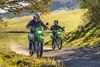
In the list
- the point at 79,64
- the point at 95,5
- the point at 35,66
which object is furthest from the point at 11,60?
the point at 95,5

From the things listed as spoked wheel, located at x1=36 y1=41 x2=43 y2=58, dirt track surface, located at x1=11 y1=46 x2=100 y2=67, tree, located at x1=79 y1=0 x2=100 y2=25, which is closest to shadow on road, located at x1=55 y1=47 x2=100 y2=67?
dirt track surface, located at x1=11 y1=46 x2=100 y2=67

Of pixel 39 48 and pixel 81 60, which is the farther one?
pixel 39 48

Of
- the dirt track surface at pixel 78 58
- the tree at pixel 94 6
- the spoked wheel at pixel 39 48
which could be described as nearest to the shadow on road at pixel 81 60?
the dirt track surface at pixel 78 58

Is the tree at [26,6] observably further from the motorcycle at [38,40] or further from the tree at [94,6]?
the tree at [94,6]

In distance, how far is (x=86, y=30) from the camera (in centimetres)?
4303

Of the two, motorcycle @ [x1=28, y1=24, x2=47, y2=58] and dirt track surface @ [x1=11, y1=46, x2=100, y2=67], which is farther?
motorcycle @ [x1=28, y1=24, x2=47, y2=58]

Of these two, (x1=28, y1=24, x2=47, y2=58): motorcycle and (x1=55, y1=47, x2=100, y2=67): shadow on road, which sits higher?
(x1=28, y1=24, x2=47, y2=58): motorcycle

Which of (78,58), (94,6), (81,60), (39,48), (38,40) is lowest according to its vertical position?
(78,58)

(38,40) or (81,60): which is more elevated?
(38,40)

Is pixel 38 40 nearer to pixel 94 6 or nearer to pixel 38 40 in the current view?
pixel 38 40

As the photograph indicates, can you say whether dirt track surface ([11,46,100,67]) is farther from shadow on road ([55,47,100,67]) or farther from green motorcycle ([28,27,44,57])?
green motorcycle ([28,27,44,57])

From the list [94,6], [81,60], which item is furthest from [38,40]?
[94,6]

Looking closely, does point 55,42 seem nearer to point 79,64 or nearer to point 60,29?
point 60,29

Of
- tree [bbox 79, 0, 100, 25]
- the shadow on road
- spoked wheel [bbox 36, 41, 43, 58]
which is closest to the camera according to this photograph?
the shadow on road
